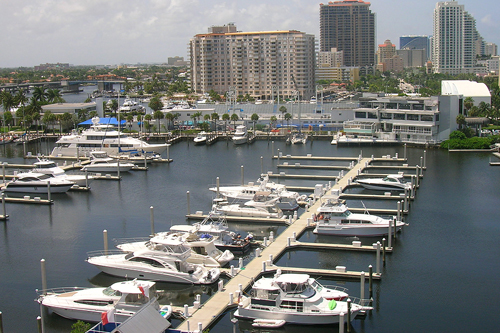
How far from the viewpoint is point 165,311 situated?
2566 cm

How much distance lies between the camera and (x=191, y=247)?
32438mm

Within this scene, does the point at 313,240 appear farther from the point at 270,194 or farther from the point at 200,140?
the point at 200,140

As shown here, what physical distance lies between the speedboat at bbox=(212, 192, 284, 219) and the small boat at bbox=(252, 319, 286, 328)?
16.8 meters

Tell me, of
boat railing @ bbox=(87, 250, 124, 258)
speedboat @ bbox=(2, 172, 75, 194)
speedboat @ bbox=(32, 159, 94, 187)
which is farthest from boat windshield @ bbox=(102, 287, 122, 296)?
speedboat @ bbox=(32, 159, 94, 187)

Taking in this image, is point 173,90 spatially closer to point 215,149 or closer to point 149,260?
point 215,149

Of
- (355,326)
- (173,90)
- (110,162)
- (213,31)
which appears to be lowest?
(355,326)

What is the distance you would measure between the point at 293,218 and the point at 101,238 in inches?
499

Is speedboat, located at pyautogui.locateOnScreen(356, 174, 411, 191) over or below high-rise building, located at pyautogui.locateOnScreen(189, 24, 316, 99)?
below

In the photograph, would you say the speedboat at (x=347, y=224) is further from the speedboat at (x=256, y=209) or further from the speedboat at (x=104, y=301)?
the speedboat at (x=104, y=301)

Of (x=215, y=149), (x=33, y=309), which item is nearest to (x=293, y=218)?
(x=33, y=309)

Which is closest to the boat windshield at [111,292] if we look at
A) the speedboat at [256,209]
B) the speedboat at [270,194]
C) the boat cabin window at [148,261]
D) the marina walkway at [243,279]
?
the marina walkway at [243,279]

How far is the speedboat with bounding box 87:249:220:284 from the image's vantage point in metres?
29.9

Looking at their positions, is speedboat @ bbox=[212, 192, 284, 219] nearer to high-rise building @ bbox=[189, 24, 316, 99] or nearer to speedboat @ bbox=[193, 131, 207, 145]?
speedboat @ bbox=[193, 131, 207, 145]

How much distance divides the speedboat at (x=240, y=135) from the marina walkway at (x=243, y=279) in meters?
42.6
